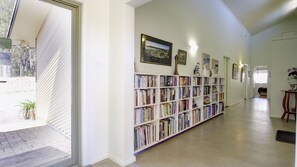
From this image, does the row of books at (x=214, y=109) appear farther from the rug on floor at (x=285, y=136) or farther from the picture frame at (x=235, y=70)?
the picture frame at (x=235, y=70)

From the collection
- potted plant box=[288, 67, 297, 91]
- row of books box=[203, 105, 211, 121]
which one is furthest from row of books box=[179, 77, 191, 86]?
potted plant box=[288, 67, 297, 91]

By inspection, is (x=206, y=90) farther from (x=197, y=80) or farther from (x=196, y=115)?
(x=196, y=115)

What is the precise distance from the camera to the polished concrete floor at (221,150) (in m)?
2.38

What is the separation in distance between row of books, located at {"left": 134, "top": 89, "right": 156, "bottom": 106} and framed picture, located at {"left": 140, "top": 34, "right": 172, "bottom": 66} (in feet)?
2.03

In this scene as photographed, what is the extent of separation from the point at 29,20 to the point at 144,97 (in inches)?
83.6

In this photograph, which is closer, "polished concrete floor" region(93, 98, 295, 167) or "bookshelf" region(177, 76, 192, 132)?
"polished concrete floor" region(93, 98, 295, 167)

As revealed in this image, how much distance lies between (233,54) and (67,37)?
7.48 metres

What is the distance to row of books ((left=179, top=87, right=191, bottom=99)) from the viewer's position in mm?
3668

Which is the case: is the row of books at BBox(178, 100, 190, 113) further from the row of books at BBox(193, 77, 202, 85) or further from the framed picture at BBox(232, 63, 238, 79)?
the framed picture at BBox(232, 63, 238, 79)

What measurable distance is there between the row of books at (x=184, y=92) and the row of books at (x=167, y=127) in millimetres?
583

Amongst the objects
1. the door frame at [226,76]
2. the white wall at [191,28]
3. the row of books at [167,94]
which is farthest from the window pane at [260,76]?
the row of books at [167,94]

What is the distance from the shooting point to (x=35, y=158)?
7.63 feet

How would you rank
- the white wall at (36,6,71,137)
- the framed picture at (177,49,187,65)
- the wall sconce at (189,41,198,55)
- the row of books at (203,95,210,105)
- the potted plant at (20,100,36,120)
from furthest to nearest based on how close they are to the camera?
the row of books at (203,95,210,105) < the wall sconce at (189,41,198,55) < the framed picture at (177,49,187,65) < the white wall at (36,6,71,137) < the potted plant at (20,100,36,120)

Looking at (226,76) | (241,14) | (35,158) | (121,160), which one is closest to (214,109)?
(226,76)
